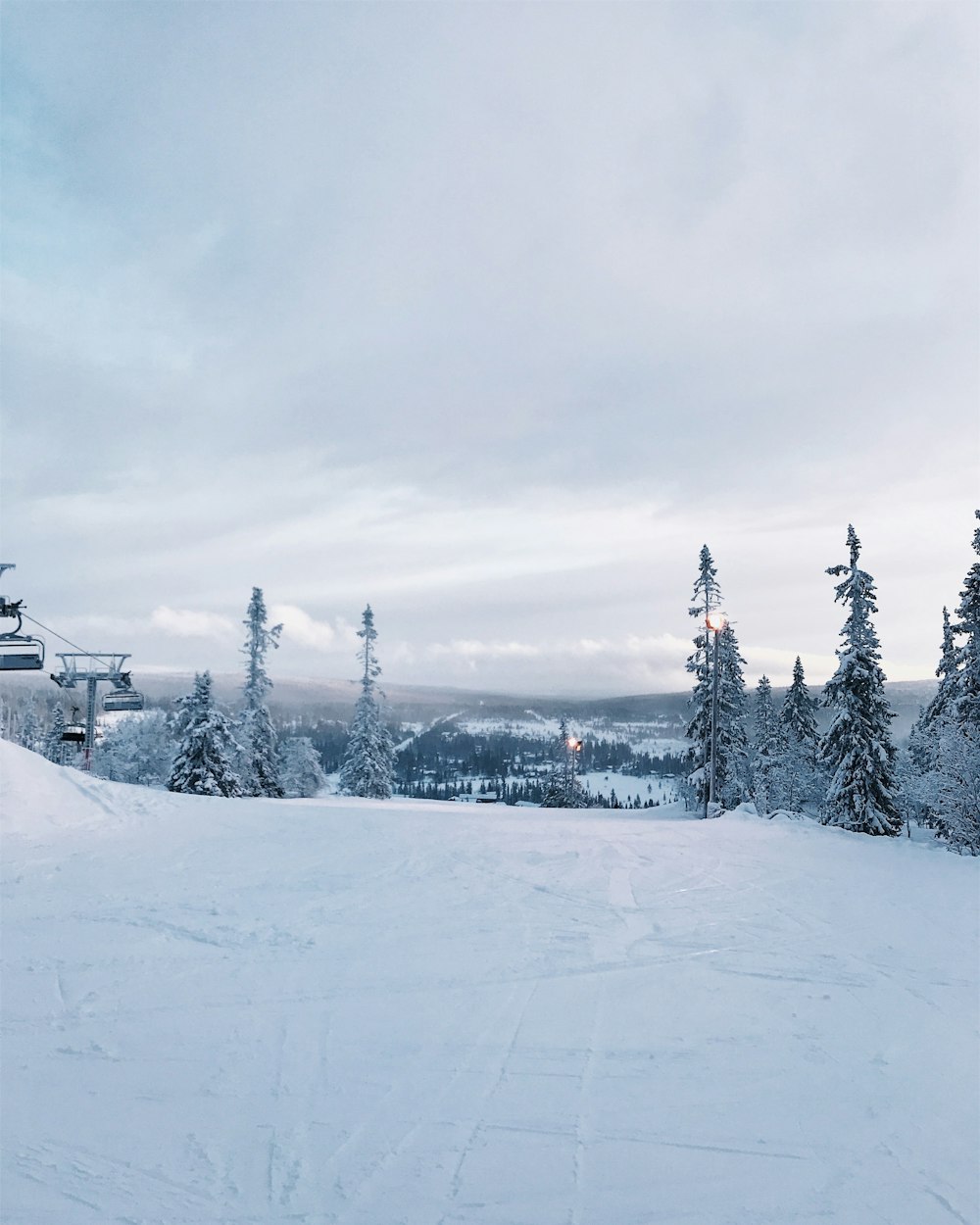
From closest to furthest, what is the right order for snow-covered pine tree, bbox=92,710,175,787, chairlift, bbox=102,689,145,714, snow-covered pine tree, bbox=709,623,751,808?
chairlift, bbox=102,689,145,714
snow-covered pine tree, bbox=709,623,751,808
snow-covered pine tree, bbox=92,710,175,787

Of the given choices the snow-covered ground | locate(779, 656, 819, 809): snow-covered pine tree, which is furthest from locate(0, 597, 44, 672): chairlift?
the snow-covered ground

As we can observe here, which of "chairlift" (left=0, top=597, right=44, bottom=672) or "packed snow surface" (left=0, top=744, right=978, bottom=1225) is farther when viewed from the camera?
"chairlift" (left=0, top=597, right=44, bottom=672)

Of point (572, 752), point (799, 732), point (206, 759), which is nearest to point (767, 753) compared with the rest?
point (799, 732)

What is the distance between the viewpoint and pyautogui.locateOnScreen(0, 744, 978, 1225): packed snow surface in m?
3.47

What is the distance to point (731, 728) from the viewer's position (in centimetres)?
3806

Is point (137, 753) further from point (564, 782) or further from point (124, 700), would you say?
point (564, 782)

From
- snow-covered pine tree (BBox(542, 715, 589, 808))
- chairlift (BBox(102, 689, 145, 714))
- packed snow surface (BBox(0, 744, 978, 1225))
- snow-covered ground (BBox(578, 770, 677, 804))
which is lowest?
snow-covered ground (BBox(578, 770, 677, 804))

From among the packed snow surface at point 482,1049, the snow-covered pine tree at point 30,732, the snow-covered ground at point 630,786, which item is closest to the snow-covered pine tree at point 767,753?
the packed snow surface at point 482,1049

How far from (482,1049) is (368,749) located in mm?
36580

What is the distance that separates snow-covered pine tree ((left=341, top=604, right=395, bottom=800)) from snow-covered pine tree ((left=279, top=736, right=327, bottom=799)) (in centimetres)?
502

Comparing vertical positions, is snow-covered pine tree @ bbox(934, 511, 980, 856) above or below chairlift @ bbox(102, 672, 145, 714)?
below

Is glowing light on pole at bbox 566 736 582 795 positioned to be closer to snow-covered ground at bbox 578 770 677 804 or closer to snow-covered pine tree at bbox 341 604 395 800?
snow-covered pine tree at bbox 341 604 395 800

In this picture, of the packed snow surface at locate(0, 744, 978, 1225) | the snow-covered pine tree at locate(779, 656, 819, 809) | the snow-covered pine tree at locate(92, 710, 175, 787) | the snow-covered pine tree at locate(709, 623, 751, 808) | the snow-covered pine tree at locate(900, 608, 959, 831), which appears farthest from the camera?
the snow-covered pine tree at locate(92, 710, 175, 787)

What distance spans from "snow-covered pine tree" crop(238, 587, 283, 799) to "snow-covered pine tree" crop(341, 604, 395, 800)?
4525 millimetres
